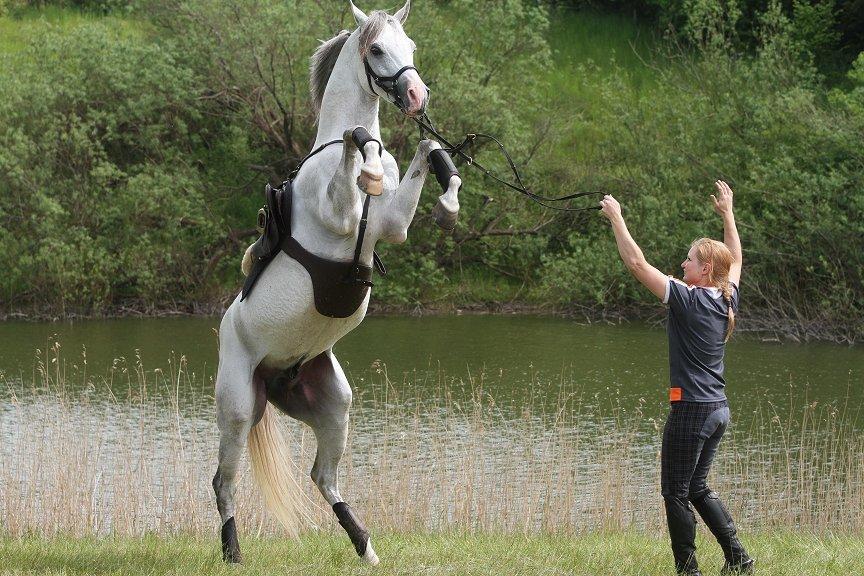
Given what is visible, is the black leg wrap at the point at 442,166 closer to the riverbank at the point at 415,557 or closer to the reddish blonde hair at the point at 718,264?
the reddish blonde hair at the point at 718,264

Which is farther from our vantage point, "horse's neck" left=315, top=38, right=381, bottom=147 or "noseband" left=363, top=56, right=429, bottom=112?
"horse's neck" left=315, top=38, right=381, bottom=147

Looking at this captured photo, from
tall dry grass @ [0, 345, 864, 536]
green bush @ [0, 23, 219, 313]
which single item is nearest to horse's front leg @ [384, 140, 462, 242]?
tall dry grass @ [0, 345, 864, 536]

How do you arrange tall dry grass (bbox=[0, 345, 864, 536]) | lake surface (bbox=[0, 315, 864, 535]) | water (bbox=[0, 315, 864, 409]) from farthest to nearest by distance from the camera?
1. water (bbox=[0, 315, 864, 409])
2. lake surface (bbox=[0, 315, 864, 535])
3. tall dry grass (bbox=[0, 345, 864, 536])

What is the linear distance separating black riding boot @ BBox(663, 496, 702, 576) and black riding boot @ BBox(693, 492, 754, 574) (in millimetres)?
73

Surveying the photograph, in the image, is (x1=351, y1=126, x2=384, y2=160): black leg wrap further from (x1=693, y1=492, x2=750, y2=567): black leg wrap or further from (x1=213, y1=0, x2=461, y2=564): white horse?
(x1=693, y1=492, x2=750, y2=567): black leg wrap

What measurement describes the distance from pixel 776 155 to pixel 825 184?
6.33 ft

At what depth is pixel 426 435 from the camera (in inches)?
425

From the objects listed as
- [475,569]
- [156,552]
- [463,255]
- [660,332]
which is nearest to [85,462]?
[156,552]

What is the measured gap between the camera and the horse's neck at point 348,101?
496 cm

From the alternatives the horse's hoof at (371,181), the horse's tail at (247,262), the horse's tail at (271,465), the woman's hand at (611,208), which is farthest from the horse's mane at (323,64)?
the horse's tail at (271,465)

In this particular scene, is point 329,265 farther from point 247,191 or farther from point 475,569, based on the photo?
point 247,191

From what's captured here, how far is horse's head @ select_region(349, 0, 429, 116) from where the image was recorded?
4.53 metres

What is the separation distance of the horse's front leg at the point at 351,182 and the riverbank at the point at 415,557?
62.9 inches

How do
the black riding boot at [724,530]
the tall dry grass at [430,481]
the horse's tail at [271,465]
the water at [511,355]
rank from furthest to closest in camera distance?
the water at [511,355]
the tall dry grass at [430,481]
the horse's tail at [271,465]
the black riding boot at [724,530]
